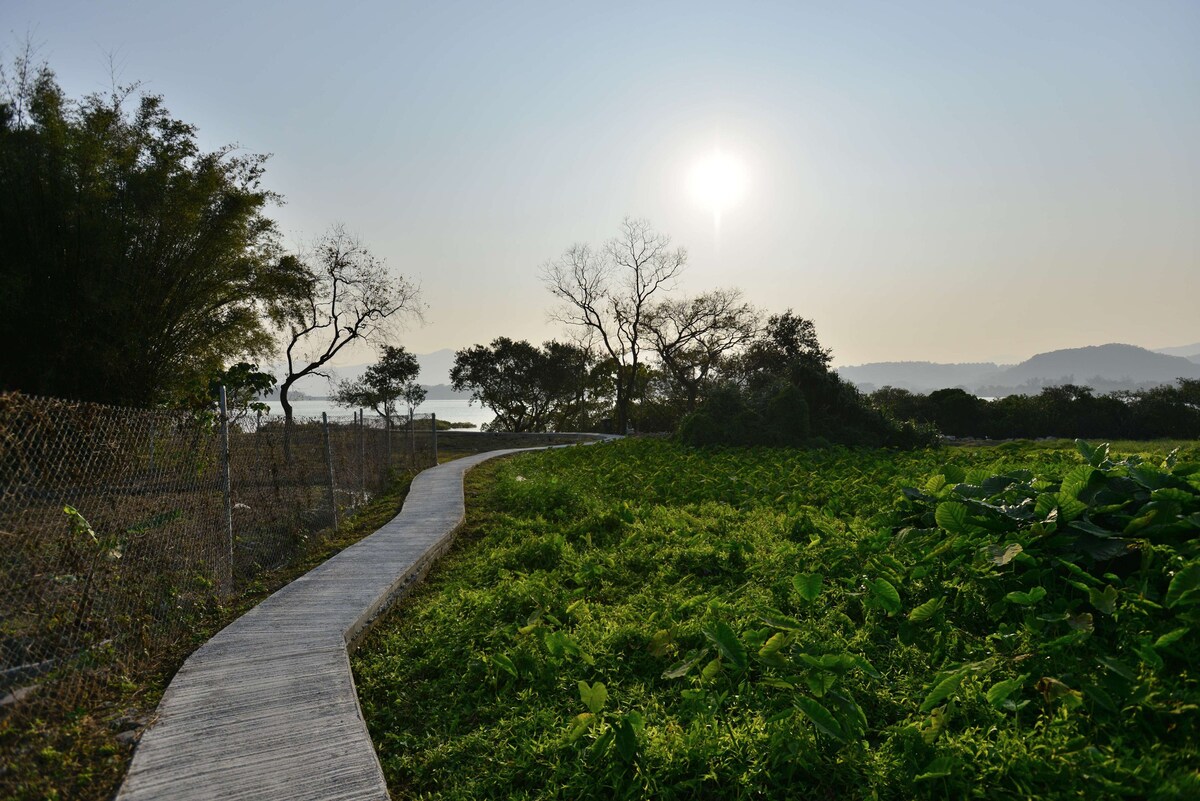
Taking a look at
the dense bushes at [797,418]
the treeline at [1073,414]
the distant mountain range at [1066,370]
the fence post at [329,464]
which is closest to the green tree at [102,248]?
the fence post at [329,464]

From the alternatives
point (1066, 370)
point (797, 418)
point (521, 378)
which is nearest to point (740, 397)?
point (797, 418)

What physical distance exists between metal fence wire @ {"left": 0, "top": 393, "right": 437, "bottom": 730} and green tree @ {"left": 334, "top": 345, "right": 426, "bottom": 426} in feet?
84.8

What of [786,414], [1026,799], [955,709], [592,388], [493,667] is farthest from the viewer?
[592,388]

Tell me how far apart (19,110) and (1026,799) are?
1521cm

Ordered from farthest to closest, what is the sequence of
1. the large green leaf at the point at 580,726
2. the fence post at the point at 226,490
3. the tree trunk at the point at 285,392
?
the tree trunk at the point at 285,392, the fence post at the point at 226,490, the large green leaf at the point at 580,726

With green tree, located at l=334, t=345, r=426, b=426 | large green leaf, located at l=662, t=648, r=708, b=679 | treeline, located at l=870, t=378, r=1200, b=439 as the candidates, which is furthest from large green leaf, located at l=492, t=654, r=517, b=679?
green tree, located at l=334, t=345, r=426, b=426

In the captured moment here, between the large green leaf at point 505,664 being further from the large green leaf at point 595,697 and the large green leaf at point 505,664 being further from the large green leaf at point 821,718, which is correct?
the large green leaf at point 821,718

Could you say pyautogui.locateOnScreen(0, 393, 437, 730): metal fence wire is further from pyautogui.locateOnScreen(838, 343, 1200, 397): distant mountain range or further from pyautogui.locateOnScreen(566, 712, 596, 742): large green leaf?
pyautogui.locateOnScreen(838, 343, 1200, 397): distant mountain range

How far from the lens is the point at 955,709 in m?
Answer: 2.68

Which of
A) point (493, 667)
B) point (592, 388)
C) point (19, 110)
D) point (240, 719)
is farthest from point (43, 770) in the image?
point (592, 388)

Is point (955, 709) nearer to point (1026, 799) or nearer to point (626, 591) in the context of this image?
point (1026, 799)

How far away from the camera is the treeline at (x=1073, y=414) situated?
18938 mm

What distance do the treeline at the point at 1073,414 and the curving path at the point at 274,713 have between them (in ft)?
54.6

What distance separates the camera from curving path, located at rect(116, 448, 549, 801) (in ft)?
8.89
